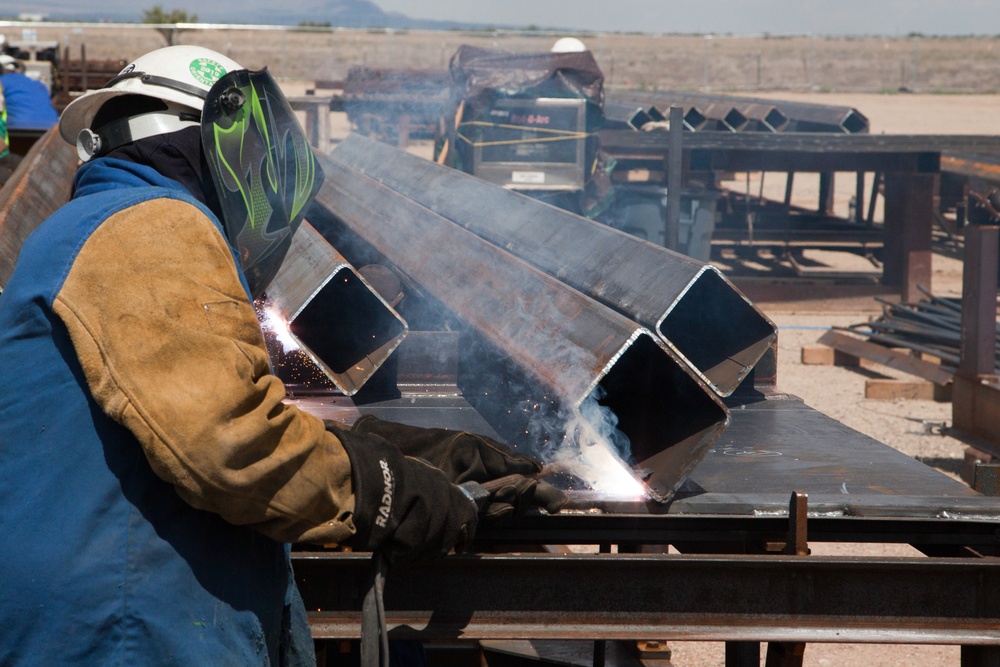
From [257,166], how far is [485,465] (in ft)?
2.53

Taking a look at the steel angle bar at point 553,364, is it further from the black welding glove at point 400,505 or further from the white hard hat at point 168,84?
the white hard hat at point 168,84

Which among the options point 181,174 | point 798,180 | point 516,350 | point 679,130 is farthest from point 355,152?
point 798,180

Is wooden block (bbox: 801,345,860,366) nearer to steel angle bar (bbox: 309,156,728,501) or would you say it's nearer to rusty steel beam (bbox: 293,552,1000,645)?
steel angle bar (bbox: 309,156,728,501)

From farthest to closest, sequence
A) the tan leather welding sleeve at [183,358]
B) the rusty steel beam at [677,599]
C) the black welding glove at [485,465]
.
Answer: the rusty steel beam at [677,599], the black welding glove at [485,465], the tan leather welding sleeve at [183,358]

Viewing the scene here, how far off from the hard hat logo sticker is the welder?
0.30 feet

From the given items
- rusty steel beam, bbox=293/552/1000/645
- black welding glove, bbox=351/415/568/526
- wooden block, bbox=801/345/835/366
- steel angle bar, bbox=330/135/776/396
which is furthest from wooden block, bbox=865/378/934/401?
black welding glove, bbox=351/415/568/526

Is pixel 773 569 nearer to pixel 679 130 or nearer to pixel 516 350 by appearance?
pixel 516 350

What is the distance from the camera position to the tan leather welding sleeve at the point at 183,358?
1488 millimetres

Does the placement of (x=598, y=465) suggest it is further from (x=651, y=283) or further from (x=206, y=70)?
(x=206, y=70)

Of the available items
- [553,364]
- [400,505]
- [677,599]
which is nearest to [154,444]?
[400,505]

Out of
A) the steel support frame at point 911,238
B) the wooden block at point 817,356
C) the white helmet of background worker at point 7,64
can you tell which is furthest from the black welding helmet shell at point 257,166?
the steel support frame at point 911,238

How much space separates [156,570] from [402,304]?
2.14m

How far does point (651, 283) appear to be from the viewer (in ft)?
9.33

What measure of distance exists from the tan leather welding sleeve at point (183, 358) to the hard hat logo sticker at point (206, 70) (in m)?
0.42
